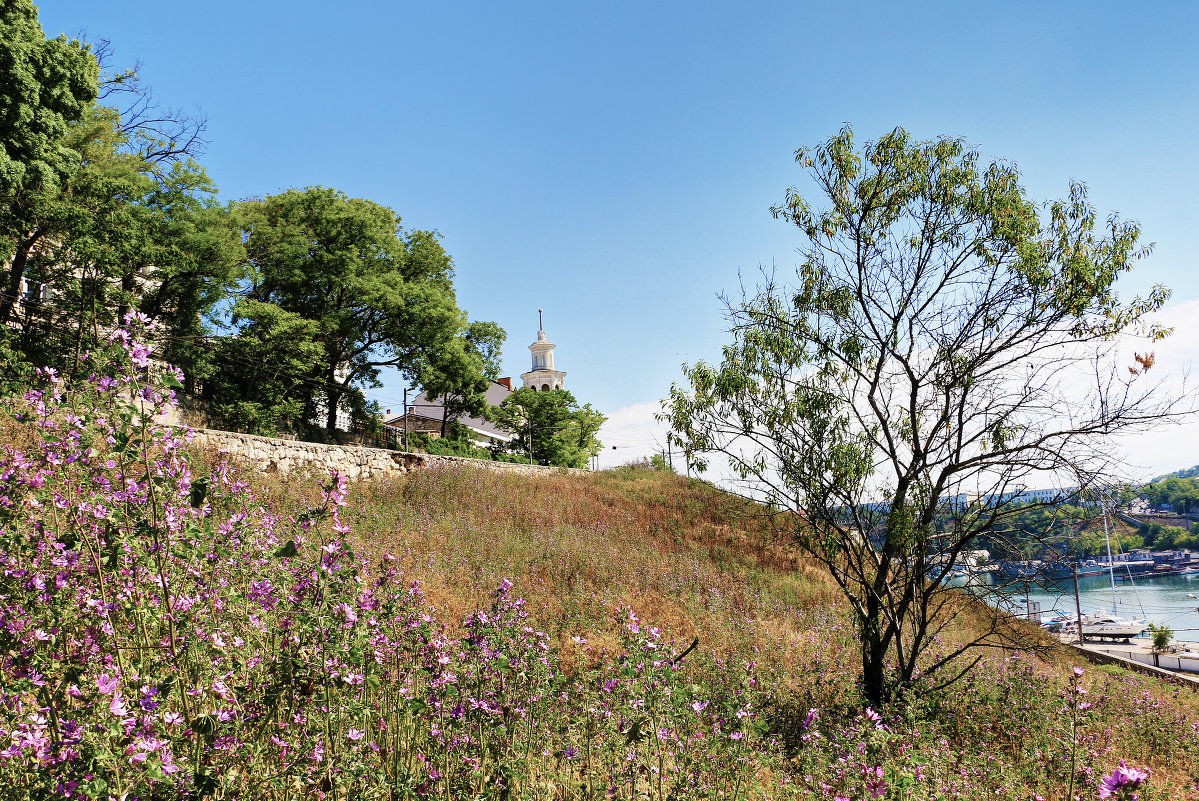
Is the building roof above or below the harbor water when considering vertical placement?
above

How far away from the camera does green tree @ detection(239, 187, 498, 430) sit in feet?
75.6

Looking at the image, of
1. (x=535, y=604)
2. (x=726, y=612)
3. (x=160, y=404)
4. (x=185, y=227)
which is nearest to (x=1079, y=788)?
(x=726, y=612)

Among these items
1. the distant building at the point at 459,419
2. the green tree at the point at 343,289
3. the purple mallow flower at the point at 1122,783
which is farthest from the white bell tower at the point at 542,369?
the purple mallow flower at the point at 1122,783

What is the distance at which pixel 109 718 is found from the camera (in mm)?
Result: 2096

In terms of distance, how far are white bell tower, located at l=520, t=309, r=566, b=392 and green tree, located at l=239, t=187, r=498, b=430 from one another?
113ft

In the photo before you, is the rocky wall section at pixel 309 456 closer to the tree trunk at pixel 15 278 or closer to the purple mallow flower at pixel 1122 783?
the tree trunk at pixel 15 278

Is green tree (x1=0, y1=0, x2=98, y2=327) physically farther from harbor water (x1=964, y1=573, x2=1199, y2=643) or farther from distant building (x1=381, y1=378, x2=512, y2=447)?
harbor water (x1=964, y1=573, x2=1199, y2=643)

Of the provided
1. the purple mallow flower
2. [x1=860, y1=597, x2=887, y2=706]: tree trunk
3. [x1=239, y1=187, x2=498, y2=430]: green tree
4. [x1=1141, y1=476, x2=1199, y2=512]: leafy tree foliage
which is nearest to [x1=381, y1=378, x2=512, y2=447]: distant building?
[x1=239, y1=187, x2=498, y2=430]: green tree

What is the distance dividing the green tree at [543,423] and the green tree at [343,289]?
1138cm

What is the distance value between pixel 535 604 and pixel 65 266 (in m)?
17.3

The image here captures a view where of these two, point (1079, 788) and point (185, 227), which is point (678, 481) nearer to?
point (1079, 788)

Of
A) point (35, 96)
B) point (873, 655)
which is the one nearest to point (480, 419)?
point (35, 96)

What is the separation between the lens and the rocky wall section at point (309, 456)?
12531mm

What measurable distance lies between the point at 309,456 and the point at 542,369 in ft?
158
